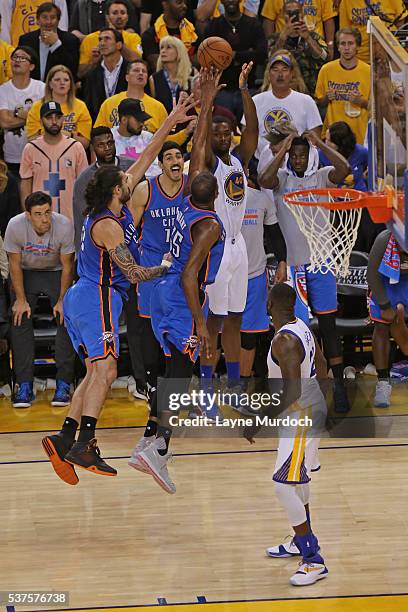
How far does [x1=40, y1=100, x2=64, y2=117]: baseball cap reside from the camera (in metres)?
10.2

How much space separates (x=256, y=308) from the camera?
32.3ft

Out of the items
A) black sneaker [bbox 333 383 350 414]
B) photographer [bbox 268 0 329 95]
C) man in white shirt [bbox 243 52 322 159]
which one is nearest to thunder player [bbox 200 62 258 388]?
black sneaker [bbox 333 383 350 414]

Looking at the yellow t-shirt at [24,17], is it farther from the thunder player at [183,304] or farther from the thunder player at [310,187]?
the thunder player at [183,304]

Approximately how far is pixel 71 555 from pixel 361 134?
5729mm

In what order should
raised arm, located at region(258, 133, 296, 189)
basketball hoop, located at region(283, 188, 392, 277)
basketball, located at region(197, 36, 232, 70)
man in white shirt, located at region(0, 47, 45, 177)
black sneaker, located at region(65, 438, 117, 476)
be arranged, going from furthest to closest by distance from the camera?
1. man in white shirt, located at region(0, 47, 45, 177)
2. raised arm, located at region(258, 133, 296, 189)
3. basketball, located at region(197, 36, 232, 70)
4. black sneaker, located at region(65, 438, 117, 476)
5. basketball hoop, located at region(283, 188, 392, 277)

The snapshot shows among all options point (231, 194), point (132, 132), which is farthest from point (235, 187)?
point (132, 132)

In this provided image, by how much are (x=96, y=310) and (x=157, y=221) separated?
127cm

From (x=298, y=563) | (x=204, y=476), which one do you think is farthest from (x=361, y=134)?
(x=298, y=563)

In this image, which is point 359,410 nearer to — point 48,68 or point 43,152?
point 43,152

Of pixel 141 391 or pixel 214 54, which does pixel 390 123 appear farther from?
pixel 141 391

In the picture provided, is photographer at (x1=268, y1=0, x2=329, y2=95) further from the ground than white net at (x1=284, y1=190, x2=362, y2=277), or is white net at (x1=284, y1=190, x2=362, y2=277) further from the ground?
photographer at (x1=268, y1=0, x2=329, y2=95)

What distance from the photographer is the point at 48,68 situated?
11.4m

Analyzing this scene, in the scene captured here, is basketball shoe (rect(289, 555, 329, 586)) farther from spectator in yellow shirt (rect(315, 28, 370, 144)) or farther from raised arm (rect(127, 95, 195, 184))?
spectator in yellow shirt (rect(315, 28, 370, 144))

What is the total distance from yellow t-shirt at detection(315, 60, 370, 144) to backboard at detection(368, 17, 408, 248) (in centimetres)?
289
